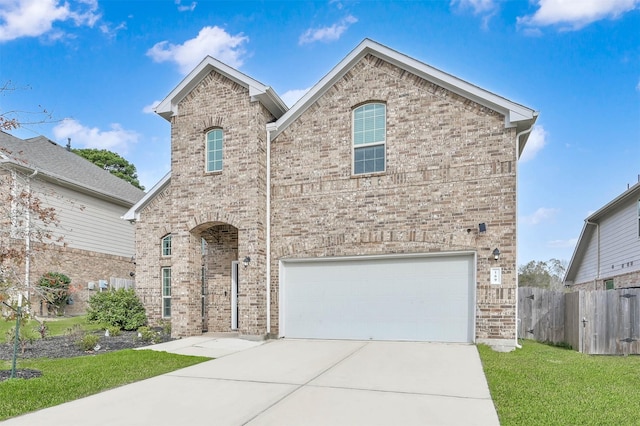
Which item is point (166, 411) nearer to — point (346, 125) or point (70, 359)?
point (70, 359)

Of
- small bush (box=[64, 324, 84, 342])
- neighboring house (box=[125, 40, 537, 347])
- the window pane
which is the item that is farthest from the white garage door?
small bush (box=[64, 324, 84, 342])

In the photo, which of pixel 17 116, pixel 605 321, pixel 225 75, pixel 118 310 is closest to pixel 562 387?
pixel 605 321

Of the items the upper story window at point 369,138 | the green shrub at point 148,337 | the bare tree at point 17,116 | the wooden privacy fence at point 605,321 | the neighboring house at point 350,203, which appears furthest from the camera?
the upper story window at point 369,138

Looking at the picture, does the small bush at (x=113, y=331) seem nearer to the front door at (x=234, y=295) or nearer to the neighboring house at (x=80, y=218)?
the front door at (x=234, y=295)

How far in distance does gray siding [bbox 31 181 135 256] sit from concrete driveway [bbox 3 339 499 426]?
44.3 feet

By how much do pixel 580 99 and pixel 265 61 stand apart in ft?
35.8

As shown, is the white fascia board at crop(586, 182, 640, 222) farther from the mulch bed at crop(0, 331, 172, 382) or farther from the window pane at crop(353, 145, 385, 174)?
the mulch bed at crop(0, 331, 172, 382)

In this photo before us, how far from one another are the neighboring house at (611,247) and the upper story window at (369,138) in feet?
30.3

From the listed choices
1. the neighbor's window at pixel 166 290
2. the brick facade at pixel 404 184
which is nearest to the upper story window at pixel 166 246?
the neighbor's window at pixel 166 290

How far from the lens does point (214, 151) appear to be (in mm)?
11500

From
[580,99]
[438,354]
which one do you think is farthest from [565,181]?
[438,354]

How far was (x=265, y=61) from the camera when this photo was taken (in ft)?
42.1

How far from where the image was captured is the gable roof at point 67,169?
1784 cm

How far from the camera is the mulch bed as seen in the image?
846 cm
